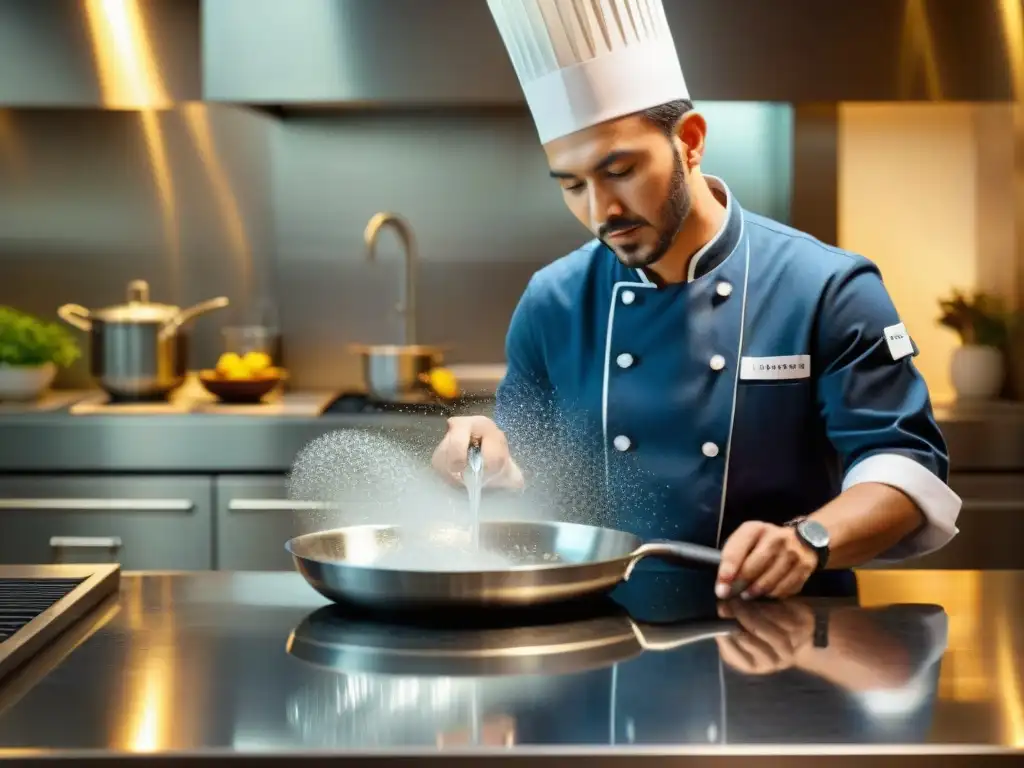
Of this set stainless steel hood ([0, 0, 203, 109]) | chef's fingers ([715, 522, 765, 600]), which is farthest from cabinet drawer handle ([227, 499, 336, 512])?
chef's fingers ([715, 522, 765, 600])

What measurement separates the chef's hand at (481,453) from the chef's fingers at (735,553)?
35 cm

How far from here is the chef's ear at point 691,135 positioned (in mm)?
1730

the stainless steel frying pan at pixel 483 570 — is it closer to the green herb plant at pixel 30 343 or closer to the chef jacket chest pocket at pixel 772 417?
the chef jacket chest pocket at pixel 772 417

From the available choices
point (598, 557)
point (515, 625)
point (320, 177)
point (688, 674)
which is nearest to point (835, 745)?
point (688, 674)

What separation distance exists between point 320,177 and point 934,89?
1.52 meters

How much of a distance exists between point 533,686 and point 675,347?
0.86m

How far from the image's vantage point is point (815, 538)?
1.36 meters

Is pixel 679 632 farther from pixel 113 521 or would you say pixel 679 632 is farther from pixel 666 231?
pixel 113 521

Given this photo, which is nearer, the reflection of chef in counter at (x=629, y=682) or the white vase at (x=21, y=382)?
the reflection of chef in counter at (x=629, y=682)

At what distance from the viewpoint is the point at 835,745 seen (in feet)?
2.99

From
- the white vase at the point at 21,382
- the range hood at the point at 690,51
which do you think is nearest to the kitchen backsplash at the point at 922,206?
the range hood at the point at 690,51

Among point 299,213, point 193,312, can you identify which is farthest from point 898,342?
point 299,213

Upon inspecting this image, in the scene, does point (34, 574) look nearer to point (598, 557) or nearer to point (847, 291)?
point (598, 557)

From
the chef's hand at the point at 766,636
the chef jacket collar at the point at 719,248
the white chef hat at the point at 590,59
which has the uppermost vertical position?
the white chef hat at the point at 590,59
